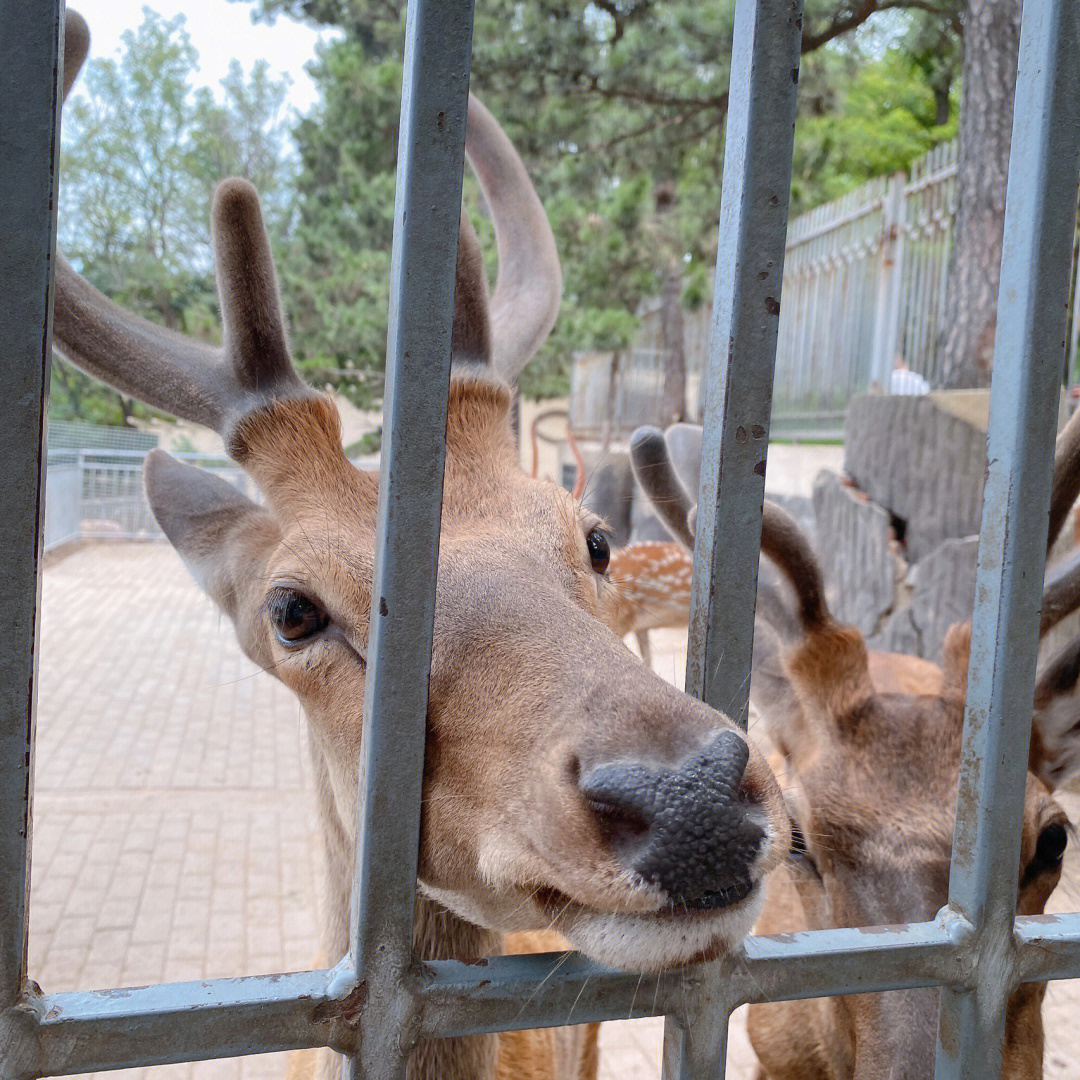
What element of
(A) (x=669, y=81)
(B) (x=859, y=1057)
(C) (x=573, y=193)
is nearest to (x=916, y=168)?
(A) (x=669, y=81)

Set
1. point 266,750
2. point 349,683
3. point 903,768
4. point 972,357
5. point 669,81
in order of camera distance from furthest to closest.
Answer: point 669,81 < point 266,750 < point 972,357 < point 903,768 < point 349,683

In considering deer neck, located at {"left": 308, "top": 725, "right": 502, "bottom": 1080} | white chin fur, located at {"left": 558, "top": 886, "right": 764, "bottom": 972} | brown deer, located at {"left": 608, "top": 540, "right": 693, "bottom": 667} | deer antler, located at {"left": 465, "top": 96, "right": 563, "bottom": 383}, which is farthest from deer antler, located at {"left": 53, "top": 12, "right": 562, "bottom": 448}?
brown deer, located at {"left": 608, "top": 540, "right": 693, "bottom": 667}

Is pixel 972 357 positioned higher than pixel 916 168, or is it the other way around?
pixel 916 168

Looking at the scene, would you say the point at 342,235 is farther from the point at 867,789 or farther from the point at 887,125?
A: the point at 887,125

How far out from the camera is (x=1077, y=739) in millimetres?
2656

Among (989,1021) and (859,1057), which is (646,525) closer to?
(859,1057)

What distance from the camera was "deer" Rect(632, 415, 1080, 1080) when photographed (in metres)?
2.17

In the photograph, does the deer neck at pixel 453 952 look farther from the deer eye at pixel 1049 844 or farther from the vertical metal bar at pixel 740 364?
the deer eye at pixel 1049 844

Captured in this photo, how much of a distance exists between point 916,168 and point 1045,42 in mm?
9194

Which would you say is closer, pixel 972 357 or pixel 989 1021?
pixel 989 1021

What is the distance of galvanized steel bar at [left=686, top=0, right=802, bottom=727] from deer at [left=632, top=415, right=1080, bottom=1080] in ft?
3.81

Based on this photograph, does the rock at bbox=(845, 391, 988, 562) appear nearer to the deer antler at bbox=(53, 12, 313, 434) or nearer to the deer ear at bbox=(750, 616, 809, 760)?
the deer ear at bbox=(750, 616, 809, 760)

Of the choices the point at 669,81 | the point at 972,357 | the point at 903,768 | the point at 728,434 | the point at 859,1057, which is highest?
the point at 669,81

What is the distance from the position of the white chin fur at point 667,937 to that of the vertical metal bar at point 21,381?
0.57 metres
